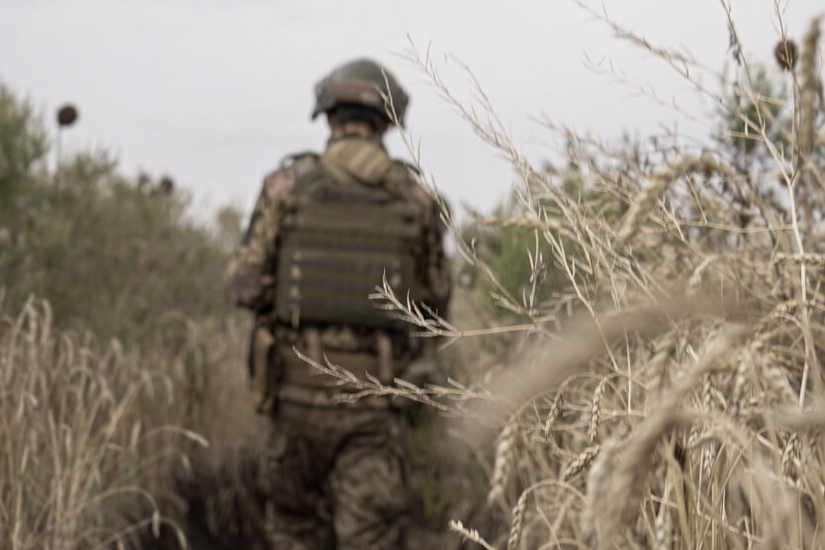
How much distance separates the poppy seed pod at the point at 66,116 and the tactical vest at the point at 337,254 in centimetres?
287

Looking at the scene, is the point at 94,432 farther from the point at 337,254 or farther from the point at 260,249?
the point at 337,254

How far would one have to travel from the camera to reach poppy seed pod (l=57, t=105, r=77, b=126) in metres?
5.50

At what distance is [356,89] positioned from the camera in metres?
3.44

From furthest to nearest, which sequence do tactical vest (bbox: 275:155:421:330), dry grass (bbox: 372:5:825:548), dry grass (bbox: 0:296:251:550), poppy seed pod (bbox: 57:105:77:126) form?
poppy seed pod (bbox: 57:105:77:126)
tactical vest (bbox: 275:155:421:330)
dry grass (bbox: 0:296:251:550)
dry grass (bbox: 372:5:825:548)

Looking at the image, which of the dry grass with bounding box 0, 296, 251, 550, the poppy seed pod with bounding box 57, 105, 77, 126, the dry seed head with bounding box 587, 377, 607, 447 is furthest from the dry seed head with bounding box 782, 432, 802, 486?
the poppy seed pod with bounding box 57, 105, 77, 126

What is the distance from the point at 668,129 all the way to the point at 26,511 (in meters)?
2.23

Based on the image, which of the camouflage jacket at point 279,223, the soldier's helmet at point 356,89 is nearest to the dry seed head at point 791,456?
the camouflage jacket at point 279,223

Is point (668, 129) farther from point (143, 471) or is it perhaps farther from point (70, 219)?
point (70, 219)

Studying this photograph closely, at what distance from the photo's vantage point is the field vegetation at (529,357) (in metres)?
0.91

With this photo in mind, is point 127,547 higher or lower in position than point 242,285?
lower

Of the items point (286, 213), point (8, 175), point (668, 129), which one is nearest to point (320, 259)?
point (286, 213)

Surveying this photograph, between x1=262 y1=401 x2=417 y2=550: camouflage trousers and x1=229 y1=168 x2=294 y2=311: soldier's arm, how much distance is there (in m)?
0.50

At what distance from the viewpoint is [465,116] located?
129cm

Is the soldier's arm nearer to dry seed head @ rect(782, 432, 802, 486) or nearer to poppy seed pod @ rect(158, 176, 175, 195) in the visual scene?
dry seed head @ rect(782, 432, 802, 486)
